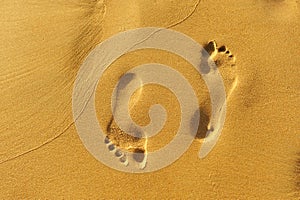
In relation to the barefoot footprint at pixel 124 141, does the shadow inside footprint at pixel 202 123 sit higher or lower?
lower

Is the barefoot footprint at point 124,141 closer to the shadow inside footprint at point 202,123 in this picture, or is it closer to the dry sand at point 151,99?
the dry sand at point 151,99

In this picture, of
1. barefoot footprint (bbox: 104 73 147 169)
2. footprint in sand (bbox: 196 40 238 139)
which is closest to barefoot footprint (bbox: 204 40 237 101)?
footprint in sand (bbox: 196 40 238 139)

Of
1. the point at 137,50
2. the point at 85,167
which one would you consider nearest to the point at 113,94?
the point at 137,50

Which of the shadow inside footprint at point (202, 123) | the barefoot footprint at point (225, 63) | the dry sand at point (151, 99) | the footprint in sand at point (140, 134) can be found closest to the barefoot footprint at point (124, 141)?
the footprint in sand at point (140, 134)

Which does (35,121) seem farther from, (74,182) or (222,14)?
(222,14)

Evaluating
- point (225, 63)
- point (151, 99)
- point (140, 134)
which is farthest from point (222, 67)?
point (140, 134)

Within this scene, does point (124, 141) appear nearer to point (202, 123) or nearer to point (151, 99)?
point (151, 99)

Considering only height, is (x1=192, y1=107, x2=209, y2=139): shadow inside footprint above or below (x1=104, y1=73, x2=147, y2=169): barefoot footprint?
below

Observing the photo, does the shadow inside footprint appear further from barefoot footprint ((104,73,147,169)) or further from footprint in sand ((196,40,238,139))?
barefoot footprint ((104,73,147,169))
